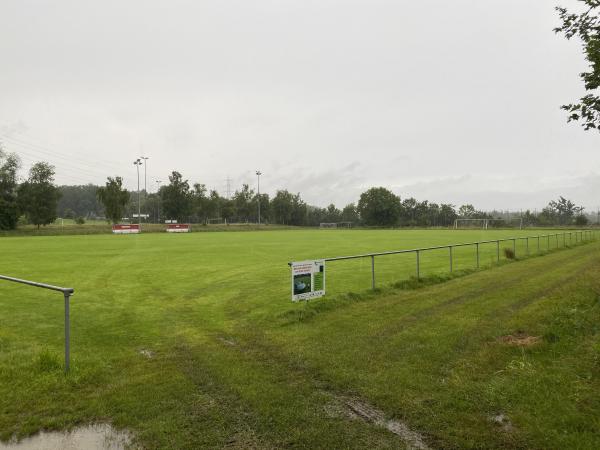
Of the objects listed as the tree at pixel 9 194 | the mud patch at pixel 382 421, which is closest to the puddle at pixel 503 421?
the mud patch at pixel 382 421

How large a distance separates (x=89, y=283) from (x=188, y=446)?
506 inches

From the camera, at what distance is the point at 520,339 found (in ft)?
24.0

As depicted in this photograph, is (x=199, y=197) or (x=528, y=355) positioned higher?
(x=199, y=197)

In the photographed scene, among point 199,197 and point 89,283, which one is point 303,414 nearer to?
point 89,283

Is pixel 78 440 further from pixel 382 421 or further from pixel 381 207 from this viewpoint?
pixel 381 207

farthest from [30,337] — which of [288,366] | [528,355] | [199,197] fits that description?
[199,197]

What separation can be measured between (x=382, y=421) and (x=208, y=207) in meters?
117

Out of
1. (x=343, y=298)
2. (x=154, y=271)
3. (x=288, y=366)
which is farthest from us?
(x=154, y=271)

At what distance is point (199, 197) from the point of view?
378 ft

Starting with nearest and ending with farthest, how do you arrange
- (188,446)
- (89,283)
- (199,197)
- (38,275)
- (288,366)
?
(188,446) → (288,366) → (89,283) → (38,275) → (199,197)

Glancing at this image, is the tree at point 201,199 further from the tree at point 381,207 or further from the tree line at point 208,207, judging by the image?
the tree at point 381,207

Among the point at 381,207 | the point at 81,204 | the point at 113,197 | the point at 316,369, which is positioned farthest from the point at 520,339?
the point at 81,204

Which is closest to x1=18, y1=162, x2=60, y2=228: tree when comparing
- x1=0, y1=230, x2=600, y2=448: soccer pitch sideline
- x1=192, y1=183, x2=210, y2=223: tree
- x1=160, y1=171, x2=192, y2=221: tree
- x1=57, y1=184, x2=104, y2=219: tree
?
x1=160, y1=171, x2=192, y2=221: tree

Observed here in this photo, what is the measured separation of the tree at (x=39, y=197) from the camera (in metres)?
77.1
